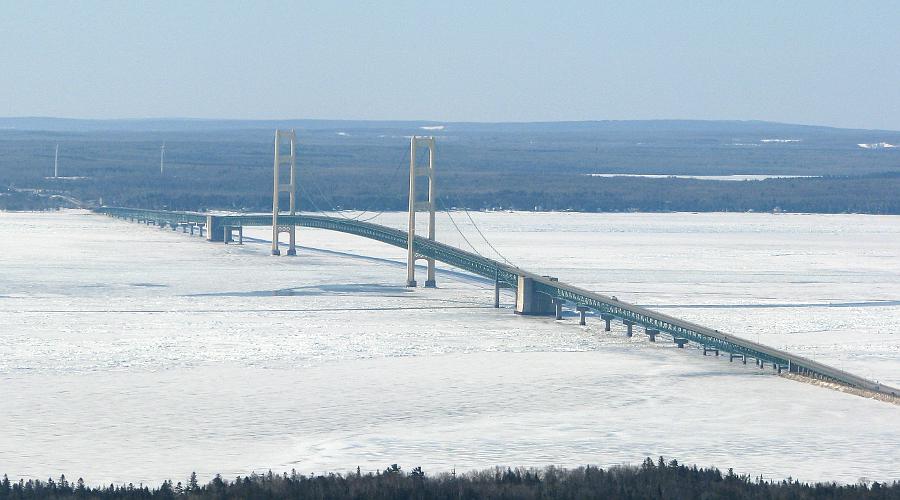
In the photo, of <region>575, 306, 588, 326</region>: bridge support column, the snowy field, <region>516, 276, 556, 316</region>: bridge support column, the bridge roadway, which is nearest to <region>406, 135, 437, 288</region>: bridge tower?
the bridge roadway

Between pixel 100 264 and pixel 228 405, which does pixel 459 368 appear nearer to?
pixel 228 405

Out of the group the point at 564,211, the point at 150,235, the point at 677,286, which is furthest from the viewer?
the point at 564,211

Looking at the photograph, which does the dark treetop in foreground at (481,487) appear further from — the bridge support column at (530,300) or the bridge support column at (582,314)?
the bridge support column at (530,300)

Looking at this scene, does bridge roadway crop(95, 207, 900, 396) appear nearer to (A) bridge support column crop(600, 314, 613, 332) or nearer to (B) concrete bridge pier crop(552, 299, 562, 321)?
(A) bridge support column crop(600, 314, 613, 332)

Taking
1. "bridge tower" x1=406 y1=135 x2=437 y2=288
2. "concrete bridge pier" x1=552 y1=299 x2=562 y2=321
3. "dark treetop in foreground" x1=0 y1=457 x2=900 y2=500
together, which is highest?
"bridge tower" x1=406 y1=135 x2=437 y2=288

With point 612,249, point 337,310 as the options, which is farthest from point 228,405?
point 612,249

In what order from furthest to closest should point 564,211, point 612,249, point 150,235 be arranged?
point 564,211 → point 150,235 → point 612,249

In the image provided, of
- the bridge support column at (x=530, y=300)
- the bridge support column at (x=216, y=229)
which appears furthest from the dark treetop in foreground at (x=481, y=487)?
the bridge support column at (x=216, y=229)
